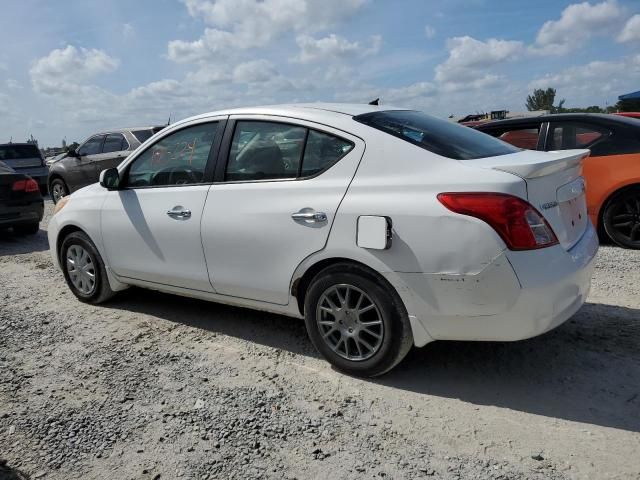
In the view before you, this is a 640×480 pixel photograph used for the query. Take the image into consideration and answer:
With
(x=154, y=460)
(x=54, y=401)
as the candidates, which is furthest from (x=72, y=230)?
(x=154, y=460)

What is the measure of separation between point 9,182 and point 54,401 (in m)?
6.62

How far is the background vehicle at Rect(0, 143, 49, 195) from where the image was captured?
1582 cm

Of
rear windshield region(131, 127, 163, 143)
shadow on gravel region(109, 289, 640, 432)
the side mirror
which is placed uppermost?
rear windshield region(131, 127, 163, 143)

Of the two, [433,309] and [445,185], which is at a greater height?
A: [445,185]

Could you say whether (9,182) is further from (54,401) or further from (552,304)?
(552,304)

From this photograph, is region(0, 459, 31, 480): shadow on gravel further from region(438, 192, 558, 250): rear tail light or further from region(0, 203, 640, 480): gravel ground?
region(438, 192, 558, 250): rear tail light

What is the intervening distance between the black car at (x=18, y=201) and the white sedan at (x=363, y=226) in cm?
534

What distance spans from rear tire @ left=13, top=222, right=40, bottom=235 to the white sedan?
19.3ft

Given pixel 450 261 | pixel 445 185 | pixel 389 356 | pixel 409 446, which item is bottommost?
pixel 409 446

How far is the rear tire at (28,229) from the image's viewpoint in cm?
938

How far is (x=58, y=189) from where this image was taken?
47.1ft

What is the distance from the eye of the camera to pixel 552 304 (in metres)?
2.89

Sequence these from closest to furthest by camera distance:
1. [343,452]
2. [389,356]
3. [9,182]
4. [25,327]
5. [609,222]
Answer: [343,452]
[389,356]
[25,327]
[609,222]
[9,182]

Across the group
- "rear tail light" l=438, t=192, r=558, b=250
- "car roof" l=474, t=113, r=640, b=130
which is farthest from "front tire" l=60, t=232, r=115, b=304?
"car roof" l=474, t=113, r=640, b=130
